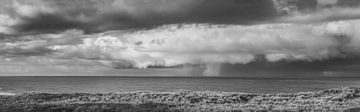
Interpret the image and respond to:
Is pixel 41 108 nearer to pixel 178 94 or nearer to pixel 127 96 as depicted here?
pixel 127 96

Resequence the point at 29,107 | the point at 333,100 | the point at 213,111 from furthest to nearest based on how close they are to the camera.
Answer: the point at 333,100
the point at 29,107
the point at 213,111

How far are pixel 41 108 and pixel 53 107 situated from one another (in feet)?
2.93

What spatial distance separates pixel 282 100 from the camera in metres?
35.5

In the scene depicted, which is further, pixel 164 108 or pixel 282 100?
pixel 282 100

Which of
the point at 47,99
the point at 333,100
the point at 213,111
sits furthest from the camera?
the point at 47,99

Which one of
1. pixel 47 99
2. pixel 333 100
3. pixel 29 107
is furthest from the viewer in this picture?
pixel 47 99

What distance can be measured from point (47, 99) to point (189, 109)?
60.6 feet

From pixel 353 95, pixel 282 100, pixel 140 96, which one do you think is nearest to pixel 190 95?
pixel 140 96

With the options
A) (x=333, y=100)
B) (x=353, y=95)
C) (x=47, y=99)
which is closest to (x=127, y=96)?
(x=47, y=99)

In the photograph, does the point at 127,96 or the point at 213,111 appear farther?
the point at 127,96

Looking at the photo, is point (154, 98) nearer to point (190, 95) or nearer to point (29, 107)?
point (190, 95)

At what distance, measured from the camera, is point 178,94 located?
37.8 metres

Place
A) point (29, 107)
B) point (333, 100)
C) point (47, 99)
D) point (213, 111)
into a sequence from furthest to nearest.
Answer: point (47, 99)
point (333, 100)
point (29, 107)
point (213, 111)

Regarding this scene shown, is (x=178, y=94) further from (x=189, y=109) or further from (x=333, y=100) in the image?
(x=333, y=100)
